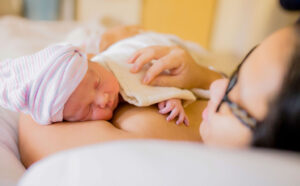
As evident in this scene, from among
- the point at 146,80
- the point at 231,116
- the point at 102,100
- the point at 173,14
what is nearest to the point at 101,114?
the point at 102,100

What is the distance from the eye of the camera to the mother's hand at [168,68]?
Answer: 0.80 meters

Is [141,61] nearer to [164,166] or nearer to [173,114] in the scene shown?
[173,114]

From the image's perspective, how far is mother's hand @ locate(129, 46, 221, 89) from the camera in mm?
801

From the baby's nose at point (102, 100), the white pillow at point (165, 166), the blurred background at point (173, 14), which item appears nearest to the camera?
the white pillow at point (165, 166)

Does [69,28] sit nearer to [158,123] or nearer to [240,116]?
[158,123]

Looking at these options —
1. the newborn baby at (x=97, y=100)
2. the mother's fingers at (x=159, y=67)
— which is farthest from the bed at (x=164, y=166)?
the mother's fingers at (x=159, y=67)

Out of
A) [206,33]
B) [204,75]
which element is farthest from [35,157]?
[206,33]

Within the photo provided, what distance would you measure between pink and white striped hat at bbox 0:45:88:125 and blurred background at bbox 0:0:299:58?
1.98 metres

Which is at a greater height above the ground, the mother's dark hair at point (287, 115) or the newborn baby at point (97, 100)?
the mother's dark hair at point (287, 115)

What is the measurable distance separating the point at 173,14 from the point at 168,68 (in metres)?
2.12

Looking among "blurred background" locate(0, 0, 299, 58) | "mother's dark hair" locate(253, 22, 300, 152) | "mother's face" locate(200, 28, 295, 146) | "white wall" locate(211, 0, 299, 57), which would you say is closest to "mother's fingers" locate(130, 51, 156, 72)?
"mother's face" locate(200, 28, 295, 146)

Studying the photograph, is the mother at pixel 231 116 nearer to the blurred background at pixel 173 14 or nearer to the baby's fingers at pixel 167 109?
the baby's fingers at pixel 167 109

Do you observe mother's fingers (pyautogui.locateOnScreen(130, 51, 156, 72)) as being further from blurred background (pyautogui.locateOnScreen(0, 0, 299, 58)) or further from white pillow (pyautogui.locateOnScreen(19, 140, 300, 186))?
blurred background (pyautogui.locateOnScreen(0, 0, 299, 58))

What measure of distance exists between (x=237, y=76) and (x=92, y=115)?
1.41 ft
